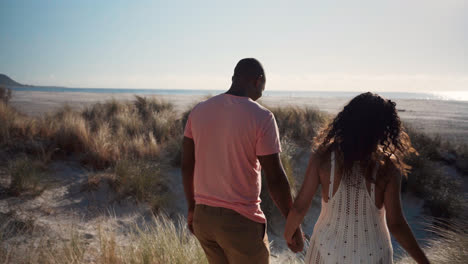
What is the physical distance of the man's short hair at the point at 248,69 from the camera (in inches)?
88.0

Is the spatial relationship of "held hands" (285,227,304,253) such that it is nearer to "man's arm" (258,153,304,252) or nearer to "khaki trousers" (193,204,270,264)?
"man's arm" (258,153,304,252)

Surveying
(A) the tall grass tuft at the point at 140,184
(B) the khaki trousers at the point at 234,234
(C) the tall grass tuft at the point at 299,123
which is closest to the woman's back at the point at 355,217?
(B) the khaki trousers at the point at 234,234

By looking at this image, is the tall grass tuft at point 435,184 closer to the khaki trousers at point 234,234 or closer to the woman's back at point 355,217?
the woman's back at point 355,217

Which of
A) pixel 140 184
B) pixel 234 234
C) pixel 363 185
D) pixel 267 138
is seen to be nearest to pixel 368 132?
pixel 363 185

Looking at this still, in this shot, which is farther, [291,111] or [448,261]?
[291,111]

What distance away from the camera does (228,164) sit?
6.67 feet

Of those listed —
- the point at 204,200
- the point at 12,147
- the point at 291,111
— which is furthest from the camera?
the point at 291,111

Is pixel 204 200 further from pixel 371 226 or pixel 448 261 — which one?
pixel 448 261

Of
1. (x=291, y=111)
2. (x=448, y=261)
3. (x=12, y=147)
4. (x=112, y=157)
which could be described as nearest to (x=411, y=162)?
(x=291, y=111)

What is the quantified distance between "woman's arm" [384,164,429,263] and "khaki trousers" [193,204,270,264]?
0.78m

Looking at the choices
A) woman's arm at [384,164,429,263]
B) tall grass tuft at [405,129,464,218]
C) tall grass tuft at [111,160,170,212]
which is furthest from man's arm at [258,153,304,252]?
tall grass tuft at [405,129,464,218]

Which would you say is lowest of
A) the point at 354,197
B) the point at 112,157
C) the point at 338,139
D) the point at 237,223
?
the point at 112,157

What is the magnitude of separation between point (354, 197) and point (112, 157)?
6589 millimetres

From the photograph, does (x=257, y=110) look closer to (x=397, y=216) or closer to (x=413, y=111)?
(x=397, y=216)
